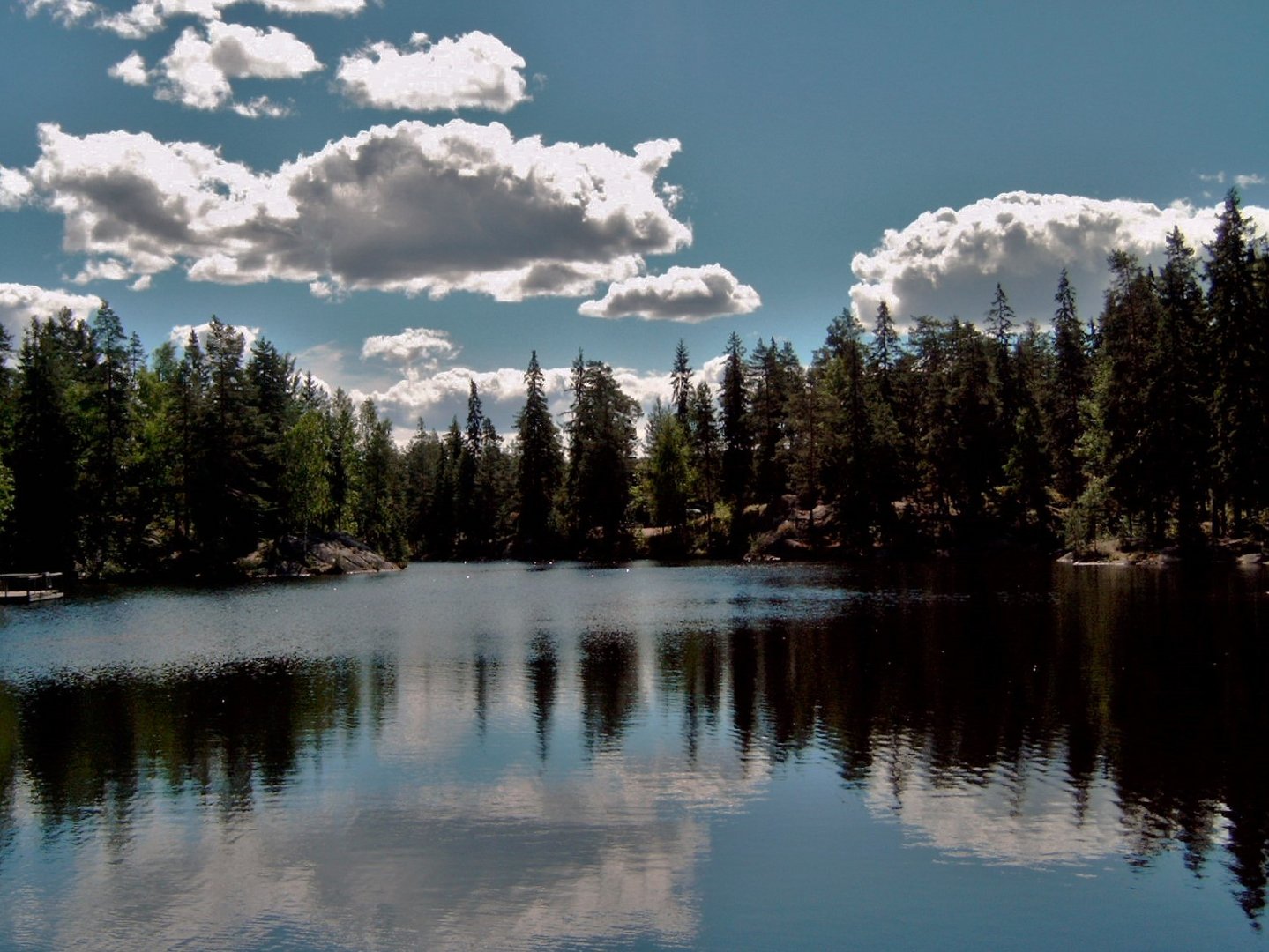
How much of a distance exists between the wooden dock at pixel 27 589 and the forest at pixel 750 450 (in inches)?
241

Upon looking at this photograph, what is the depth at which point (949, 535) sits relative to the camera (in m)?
101

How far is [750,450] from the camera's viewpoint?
12350 cm

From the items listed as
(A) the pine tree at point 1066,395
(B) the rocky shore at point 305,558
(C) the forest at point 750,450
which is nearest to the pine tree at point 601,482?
(C) the forest at point 750,450

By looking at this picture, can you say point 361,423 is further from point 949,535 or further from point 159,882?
point 159,882

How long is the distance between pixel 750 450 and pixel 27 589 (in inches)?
3232

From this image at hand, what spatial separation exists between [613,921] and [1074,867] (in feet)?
25.3

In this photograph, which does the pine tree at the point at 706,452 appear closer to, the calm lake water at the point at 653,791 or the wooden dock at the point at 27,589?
the wooden dock at the point at 27,589

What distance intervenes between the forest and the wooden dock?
20.1 feet

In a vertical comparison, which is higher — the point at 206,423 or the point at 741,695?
the point at 206,423

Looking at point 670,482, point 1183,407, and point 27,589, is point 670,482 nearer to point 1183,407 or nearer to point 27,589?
point 1183,407

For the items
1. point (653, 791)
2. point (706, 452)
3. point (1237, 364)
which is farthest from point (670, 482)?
point (653, 791)

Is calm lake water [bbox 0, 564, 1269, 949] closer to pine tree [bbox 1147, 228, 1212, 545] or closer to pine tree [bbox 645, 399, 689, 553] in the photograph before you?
pine tree [bbox 1147, 228, 1212, 545]

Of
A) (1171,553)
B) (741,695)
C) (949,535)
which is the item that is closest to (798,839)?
(741,695)

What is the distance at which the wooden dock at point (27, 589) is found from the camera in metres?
65.7
